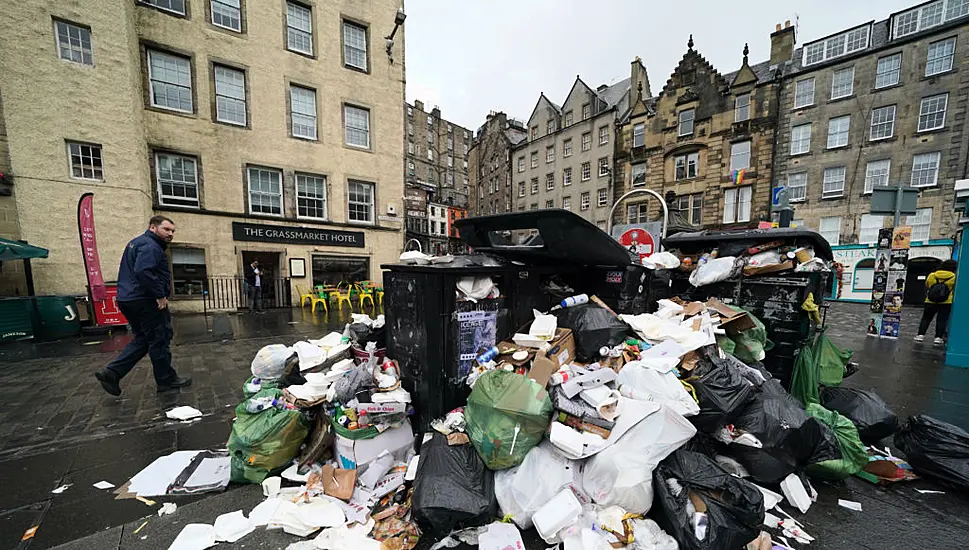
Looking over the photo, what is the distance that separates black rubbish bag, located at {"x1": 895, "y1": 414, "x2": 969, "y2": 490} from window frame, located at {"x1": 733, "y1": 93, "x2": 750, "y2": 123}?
2204 cm

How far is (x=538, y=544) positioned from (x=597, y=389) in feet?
2.81

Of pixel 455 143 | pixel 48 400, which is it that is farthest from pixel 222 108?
pixel 455 143

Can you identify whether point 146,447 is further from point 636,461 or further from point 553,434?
point 636,461

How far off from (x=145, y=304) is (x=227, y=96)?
10.2m

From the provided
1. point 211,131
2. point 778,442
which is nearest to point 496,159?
point 211,131

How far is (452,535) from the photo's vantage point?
68.0 inches

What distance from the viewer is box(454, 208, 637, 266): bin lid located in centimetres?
232

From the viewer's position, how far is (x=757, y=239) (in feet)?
11.1

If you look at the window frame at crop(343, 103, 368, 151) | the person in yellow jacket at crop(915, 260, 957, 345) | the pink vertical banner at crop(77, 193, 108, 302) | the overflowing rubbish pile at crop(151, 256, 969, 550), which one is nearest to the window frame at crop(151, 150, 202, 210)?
the pink vertical banner at crop(77, 193, 108, 302)

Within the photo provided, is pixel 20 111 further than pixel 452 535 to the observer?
Yes

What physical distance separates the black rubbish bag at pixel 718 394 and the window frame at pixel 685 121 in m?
23.2

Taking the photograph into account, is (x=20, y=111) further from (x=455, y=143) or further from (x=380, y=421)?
(x=455, y=143)

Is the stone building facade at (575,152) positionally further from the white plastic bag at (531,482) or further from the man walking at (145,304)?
the white plastic bag at (531,482)

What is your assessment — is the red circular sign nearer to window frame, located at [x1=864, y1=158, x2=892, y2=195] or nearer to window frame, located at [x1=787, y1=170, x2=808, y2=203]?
window frame, located at [x1=787, y1=170, x2=808, y2=203]
